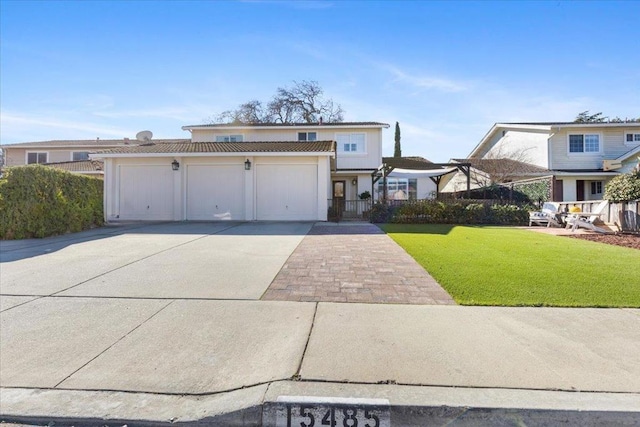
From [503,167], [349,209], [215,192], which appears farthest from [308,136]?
[503,167]

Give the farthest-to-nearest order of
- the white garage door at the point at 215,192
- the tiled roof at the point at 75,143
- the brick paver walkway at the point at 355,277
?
the tiled roof at the point at 75,143
the white garage door at the point at 215,192
the brick paver walkway at the point at 355,277

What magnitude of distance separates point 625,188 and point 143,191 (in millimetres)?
18891

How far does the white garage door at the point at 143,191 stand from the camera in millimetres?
15023

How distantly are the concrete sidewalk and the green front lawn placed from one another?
0.43 metres

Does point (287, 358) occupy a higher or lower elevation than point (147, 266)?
lower

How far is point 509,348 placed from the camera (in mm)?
2926

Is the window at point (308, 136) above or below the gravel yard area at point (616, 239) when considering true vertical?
above

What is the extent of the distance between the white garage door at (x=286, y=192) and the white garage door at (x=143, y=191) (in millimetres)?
4546

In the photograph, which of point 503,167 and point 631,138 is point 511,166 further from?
point 631,138

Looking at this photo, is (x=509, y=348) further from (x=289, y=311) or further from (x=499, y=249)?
(x=499, y=249)

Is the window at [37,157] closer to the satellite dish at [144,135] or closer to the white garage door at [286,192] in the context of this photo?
the satellite dish at [144,135]

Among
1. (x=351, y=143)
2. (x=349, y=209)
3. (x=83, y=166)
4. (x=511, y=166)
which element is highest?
(x=351, y=143)

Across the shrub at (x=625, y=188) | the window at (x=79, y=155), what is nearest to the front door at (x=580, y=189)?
the shrub at (x=625, y=188)

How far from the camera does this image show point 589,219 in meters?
11.5
